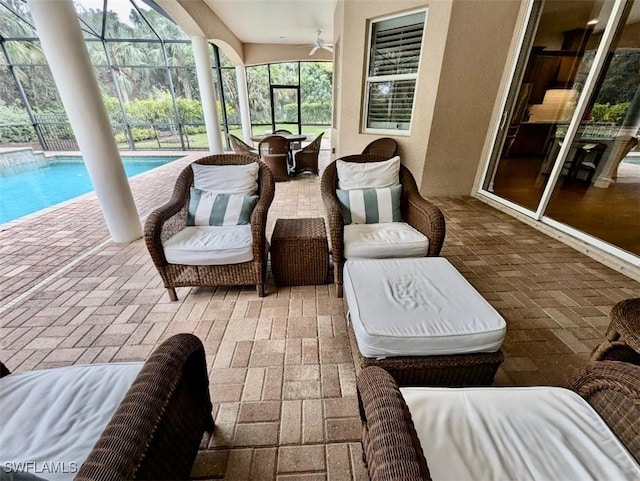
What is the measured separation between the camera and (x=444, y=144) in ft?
12.6

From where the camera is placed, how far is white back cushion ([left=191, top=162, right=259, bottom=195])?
220cm

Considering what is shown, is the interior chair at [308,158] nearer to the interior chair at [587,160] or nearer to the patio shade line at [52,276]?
the patio shade line at [52,276]

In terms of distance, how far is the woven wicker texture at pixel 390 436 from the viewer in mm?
557

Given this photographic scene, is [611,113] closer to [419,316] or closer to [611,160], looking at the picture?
[611,160]

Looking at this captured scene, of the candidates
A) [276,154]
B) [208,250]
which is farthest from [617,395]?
[276,154]

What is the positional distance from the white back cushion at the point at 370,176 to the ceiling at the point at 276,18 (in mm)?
4622

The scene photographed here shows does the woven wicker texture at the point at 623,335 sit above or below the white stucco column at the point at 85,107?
below

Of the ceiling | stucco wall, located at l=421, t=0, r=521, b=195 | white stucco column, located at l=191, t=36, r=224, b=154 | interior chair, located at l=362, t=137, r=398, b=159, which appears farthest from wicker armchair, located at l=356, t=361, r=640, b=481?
white stucco column, located at l=191, t=36, r=224, b=154

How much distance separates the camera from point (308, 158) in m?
5.51

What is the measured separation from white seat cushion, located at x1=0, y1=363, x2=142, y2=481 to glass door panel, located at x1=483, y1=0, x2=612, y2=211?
4196 millimetres

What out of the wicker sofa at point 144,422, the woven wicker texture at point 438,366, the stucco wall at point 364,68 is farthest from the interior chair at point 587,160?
the wicker sofa at point 144,422

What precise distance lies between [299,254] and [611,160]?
16.8 feet

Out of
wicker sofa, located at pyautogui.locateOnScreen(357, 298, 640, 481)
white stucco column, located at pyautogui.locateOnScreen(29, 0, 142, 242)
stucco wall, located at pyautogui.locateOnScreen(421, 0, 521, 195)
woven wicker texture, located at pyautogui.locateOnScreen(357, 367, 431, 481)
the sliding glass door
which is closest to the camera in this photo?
woven wicker texture, located at pyautogui.locateOnScreen(357, 367, 431, 481)

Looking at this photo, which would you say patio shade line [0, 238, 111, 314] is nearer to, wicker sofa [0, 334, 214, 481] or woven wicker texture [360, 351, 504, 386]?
wicker sofa [0, 334, 214, 481]
